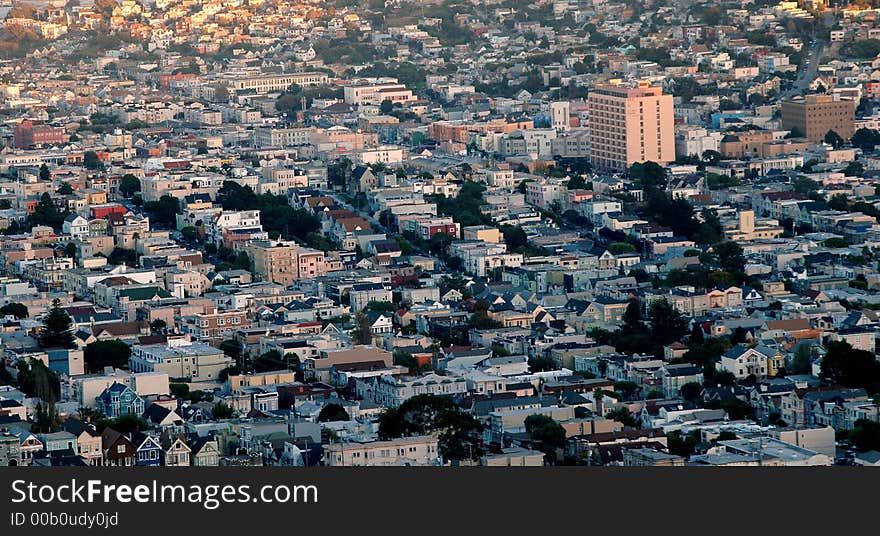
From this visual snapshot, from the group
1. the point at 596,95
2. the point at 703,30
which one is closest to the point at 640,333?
the point at 596,95

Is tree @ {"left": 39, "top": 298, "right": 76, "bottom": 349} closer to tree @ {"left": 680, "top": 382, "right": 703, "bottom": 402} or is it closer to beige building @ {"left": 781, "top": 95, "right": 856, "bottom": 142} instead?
tree @ {"left": 680, "top": 382, "right": 703, "bottom": 402}

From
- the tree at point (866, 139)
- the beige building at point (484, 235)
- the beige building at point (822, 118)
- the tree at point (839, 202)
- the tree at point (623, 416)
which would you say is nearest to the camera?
the tree at point (623, 416)

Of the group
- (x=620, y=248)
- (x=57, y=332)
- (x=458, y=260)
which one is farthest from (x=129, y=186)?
(x=57, y=332)

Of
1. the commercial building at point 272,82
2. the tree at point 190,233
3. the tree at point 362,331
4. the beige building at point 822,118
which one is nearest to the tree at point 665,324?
the tree at point 362,331

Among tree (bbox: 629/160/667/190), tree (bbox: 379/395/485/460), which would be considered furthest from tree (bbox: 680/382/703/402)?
tree (bbox: 629/160/667/190)

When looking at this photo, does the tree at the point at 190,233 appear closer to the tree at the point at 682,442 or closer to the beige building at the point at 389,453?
the tree at the point at 682,442

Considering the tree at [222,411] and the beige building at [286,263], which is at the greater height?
the beige building at [286,263]

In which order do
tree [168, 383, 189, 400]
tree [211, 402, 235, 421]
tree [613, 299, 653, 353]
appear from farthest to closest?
tree [613, 299, 653, 353] → tree [168, 383, 189, 400] → tree [211, 402, 235, 421]

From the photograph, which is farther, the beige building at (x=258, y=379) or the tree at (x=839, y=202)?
the tree at (x=839, y=202)
